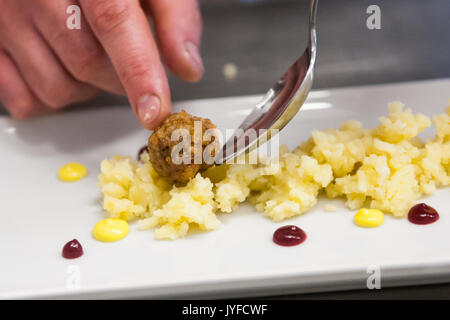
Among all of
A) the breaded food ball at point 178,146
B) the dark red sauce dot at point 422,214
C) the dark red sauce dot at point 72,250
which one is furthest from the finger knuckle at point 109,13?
the dark red sauce dot at point 422,214

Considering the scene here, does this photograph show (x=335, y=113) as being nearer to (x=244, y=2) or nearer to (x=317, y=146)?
→ (x=317, y=146)

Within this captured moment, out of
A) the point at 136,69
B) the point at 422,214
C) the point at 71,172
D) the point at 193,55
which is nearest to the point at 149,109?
the point at 136,69

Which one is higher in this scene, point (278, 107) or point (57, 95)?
point (57, 95)

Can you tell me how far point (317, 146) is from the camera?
200 centimetres

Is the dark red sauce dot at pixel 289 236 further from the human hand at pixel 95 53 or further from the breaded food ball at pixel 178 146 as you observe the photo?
the human hand at pixel 95 53

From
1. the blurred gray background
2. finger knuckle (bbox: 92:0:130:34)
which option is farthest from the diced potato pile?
the blurred gray background

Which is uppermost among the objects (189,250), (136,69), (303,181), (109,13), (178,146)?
(109,13)

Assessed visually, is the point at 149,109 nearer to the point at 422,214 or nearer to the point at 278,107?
the point at 278,107

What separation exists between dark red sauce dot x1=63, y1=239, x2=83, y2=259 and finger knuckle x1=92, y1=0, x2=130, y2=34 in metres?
0.81

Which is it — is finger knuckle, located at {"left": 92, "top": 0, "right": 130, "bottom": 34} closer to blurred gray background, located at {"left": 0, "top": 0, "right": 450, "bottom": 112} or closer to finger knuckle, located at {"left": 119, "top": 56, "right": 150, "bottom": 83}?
finger knuckle, located at {"left": 119, "top": 56, "right": 150, "bottom": 83}

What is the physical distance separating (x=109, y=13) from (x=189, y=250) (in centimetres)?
95

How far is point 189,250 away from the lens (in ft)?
5.66

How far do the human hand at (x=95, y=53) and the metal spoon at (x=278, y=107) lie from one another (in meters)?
0.28

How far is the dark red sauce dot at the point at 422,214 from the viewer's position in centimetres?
175
